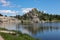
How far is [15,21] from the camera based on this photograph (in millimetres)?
174125

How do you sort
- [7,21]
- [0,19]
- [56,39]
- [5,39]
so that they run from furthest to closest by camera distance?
1. [7,21]
2. [0,19]
3. [56,39]
4. [5,39]

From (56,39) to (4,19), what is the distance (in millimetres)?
116531

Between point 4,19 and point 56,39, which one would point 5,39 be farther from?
point 4,19

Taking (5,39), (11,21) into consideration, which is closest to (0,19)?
(11,21)

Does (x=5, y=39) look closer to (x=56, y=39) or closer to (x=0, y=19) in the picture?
(x=56, y=39)

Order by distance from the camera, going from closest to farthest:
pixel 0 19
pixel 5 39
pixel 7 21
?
pixel 5 39 → pixel 0 19 → pixel 7 21

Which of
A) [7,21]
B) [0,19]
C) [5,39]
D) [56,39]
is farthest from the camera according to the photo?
[7,21]

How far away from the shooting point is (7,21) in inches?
6462

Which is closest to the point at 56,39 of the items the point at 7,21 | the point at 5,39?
the point at 5,39

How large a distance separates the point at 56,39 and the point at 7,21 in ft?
408

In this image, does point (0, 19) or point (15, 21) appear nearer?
point (0, 19)

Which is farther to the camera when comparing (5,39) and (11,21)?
(11,21)

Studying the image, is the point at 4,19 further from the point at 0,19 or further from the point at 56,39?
the point at 56,39

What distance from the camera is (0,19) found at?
152 meters
